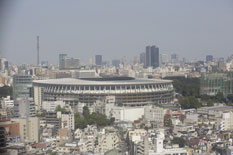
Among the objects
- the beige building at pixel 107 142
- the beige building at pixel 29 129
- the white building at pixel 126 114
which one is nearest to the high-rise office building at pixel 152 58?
the white building at pixel 126 114

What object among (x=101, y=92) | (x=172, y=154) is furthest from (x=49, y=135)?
(x=101, y=92)

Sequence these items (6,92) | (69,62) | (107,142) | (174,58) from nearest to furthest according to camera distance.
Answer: (107,142)
(6,92)
(69,62)
(174,58)

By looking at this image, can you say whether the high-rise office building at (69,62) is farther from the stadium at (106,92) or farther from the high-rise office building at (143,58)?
the stadium at (106,92)

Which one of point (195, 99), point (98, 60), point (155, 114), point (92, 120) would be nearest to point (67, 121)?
point (92, 120)

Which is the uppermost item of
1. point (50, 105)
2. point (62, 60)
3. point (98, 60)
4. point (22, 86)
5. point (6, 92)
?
point (98, 60)

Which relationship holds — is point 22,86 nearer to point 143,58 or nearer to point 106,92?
point 106,92

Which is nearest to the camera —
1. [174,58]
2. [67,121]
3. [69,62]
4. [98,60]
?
[67,121]
